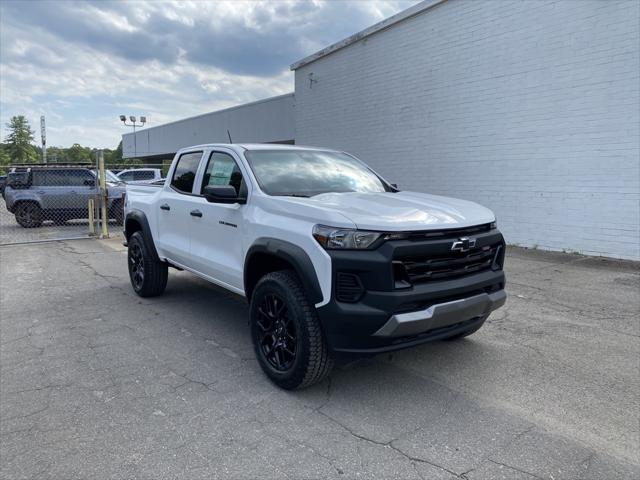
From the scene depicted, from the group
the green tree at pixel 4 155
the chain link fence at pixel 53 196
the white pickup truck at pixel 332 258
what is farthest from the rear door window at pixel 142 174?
the green tree at pixel 4 155

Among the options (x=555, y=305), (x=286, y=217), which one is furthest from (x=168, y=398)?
(x=555, y=305)

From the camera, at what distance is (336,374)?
12.5 feet

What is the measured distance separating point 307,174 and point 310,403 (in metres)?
2.03

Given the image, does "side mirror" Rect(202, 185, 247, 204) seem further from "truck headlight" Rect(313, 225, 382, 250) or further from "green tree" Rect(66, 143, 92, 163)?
"green tree" Rect(66, 143, 92, 163)

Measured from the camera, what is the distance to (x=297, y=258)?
3.24 meters

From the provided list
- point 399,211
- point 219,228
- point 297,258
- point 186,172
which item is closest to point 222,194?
point 219,228

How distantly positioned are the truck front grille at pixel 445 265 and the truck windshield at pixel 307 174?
1.23 m

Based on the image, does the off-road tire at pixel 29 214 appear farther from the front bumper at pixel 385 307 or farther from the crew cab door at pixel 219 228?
the front bumper at pixel 385 307

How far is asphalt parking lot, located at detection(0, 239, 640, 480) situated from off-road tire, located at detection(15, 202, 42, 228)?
408 inches

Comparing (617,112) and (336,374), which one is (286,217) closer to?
(336,374)

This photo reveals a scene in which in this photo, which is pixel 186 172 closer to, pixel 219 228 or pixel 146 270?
pixel 219 228

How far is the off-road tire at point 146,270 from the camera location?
19.3 ft

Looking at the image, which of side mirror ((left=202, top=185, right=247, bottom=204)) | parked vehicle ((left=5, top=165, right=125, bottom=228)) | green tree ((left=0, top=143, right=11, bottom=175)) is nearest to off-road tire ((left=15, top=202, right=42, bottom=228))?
parked vehicle ((left=5, top=165, right=125, bottom=228))

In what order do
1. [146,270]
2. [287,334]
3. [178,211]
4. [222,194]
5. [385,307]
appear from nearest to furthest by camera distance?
[385,307] → [287,334] → [222,194] → [178,211] → [146,270]
